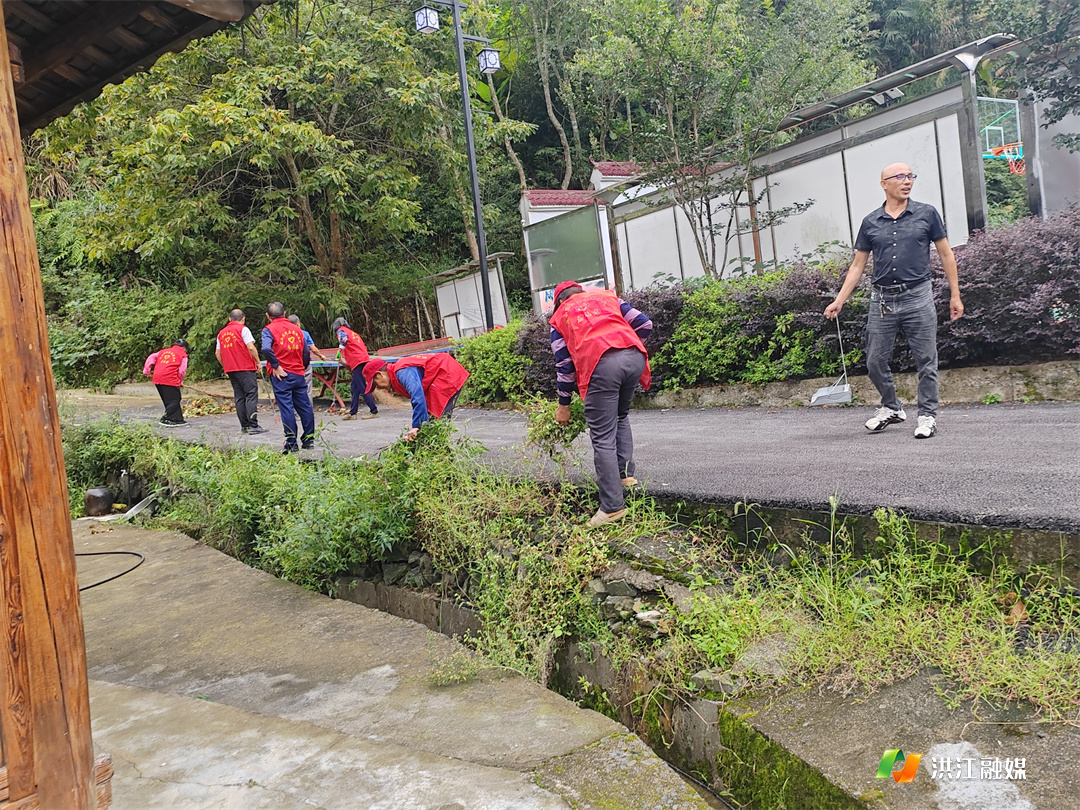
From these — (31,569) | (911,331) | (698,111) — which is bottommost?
(31,569)

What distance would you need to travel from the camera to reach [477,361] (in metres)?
14.0

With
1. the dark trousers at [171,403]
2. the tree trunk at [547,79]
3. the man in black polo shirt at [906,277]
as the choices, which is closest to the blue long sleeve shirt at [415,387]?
the man in black polo shirt at [906,277]

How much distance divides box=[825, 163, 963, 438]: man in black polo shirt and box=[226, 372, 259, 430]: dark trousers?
900 centimetres

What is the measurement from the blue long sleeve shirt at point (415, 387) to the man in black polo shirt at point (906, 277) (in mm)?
3064

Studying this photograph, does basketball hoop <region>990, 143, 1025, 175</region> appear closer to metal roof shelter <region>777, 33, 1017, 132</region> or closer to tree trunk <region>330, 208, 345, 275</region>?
metal roof shelter <region>777, 33, 1017, 132</region>

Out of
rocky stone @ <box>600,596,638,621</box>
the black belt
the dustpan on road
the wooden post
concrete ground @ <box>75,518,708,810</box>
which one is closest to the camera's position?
the wooden post

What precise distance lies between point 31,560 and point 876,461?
14.9 feet

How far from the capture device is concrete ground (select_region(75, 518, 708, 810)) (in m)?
2.95

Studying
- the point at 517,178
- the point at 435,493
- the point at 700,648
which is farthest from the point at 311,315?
the point at 700,648

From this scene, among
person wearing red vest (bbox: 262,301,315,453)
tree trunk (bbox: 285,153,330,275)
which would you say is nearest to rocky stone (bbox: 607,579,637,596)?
person wearing red vest (bbox: 262,301,315,453)

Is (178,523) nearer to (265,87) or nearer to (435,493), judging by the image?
(435,493)

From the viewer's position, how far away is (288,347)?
947 centimetres

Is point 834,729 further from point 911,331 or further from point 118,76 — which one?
point 118,76

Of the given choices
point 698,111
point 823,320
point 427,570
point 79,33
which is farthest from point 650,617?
point 698,111
